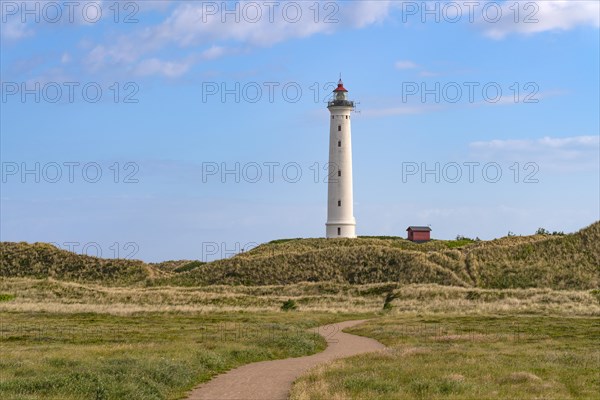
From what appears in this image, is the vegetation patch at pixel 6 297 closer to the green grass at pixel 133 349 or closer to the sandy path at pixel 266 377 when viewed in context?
the green grass at pixel 133 349

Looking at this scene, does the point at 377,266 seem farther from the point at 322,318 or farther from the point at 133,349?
the point at 133,349

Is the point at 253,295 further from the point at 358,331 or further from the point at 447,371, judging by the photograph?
the point at 447,371

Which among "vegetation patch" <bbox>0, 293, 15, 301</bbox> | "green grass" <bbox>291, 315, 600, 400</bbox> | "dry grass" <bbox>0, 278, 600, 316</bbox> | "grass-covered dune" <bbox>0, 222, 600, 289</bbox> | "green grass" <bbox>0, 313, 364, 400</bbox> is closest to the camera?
"green grass" <bbox>291, 315, 600, 400</bbox>

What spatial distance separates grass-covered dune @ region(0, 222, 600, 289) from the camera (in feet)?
274

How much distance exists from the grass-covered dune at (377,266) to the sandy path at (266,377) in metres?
47.7

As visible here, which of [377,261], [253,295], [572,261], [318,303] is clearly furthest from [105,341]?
[572,261]

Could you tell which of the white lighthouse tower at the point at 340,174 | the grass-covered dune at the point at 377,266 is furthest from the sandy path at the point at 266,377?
the white lighthouse tower at the point at 340,174

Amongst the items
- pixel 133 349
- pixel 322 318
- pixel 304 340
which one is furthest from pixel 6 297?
pixel 304 340

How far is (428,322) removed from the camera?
50.7m

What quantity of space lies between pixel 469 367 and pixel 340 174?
7446cm

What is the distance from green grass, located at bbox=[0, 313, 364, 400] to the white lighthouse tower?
44425 millimetres

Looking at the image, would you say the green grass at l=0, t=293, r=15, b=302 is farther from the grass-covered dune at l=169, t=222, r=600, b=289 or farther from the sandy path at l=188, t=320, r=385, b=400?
the sandy path at l=188, t=320, r=385, b=400

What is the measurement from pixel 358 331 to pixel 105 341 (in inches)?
589

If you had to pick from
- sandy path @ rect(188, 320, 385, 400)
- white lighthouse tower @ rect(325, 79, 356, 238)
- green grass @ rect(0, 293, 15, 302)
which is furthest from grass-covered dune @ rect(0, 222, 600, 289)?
sandy path @ rect(188, 320, 385, 400)
